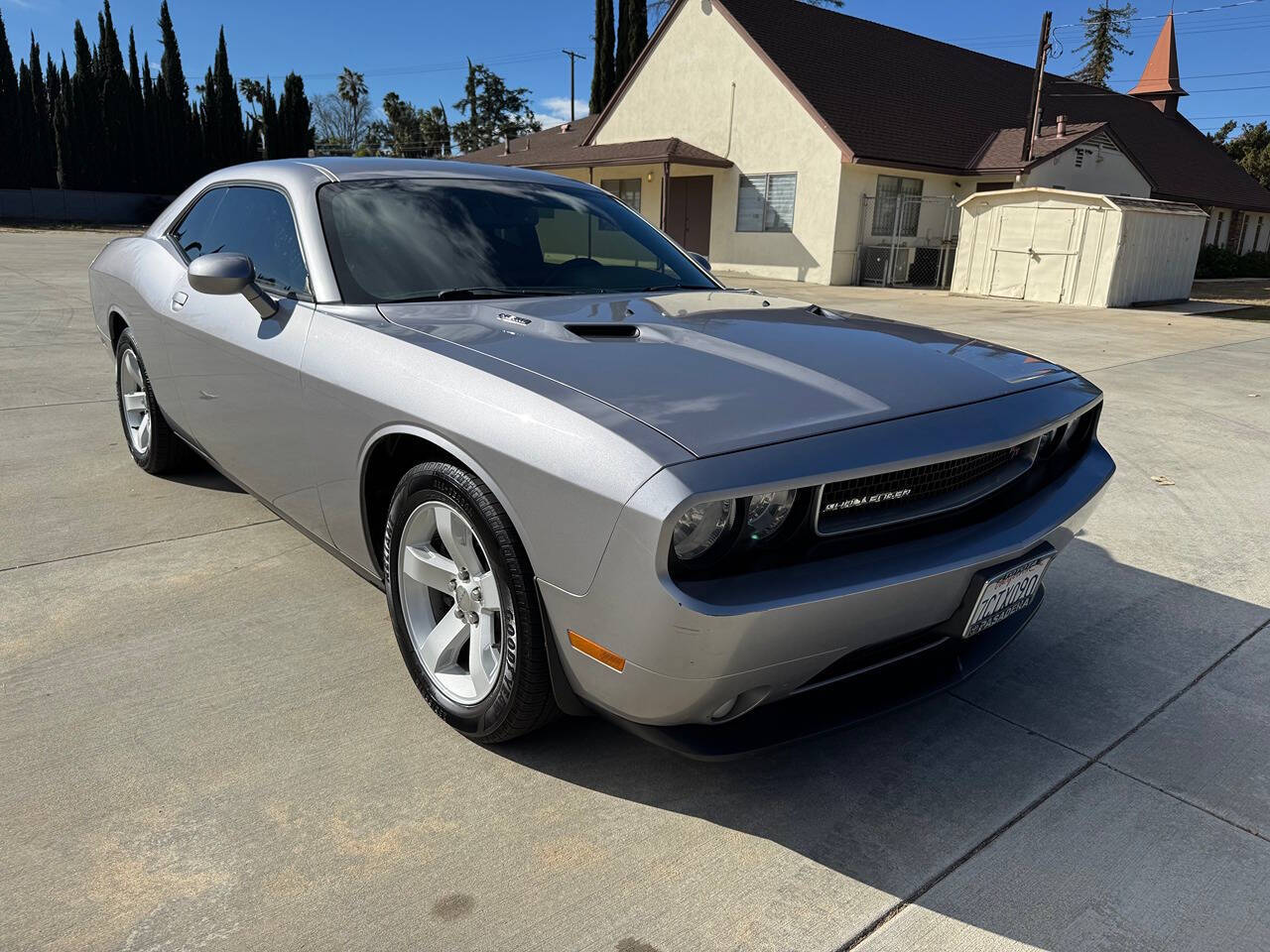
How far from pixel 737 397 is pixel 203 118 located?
49249 mm

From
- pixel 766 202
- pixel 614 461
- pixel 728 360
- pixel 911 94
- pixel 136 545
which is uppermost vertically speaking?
pixel 911 94

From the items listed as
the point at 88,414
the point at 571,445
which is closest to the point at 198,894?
the point at 571,445

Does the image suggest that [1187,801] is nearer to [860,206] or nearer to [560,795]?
[560,795]

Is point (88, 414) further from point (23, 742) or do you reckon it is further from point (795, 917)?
point (795, 917)

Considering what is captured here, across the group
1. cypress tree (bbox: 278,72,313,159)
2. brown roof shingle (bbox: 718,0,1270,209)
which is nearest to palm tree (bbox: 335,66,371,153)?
cypress tree (bbox: 278,72,313,159)

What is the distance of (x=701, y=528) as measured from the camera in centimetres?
194

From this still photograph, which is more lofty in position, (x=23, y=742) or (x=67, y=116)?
(x=67, y=116)

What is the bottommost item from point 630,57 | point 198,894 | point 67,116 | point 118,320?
point 198,894

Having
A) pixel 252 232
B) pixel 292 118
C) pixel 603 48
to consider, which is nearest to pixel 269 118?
pixel 292 118

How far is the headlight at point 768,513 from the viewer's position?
2.01 meters

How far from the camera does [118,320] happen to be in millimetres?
4711

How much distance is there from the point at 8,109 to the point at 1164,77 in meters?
46.3

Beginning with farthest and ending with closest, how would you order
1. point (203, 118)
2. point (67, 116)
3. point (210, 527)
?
point (203, 118), point (67, 116), point (210, 527)

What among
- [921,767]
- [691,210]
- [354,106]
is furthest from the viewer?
[354,106]
